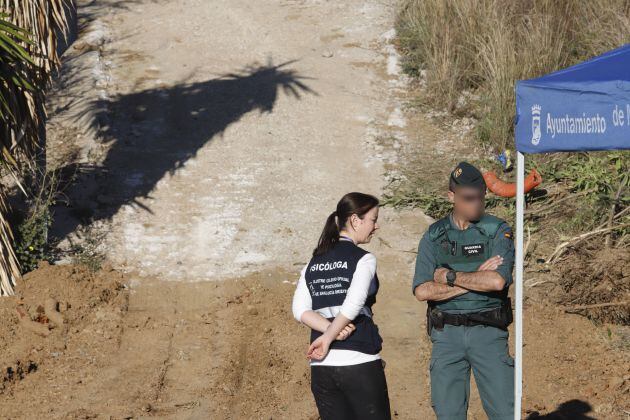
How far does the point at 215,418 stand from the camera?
23.5 ft

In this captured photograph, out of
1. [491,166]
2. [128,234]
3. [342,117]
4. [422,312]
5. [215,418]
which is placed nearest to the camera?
[215,418]

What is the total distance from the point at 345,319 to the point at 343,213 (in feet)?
1.82

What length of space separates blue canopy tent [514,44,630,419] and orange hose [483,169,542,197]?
465cm

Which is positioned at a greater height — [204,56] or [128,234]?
[204,56]

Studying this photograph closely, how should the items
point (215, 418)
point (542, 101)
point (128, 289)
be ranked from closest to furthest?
1. point (542, 101)
2. point (215, 418)
3. point (128, 289)

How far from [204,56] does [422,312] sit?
7.19 metres

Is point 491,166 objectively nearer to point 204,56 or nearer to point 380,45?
point 380,45

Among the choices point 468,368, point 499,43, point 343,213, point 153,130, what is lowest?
point 153,130

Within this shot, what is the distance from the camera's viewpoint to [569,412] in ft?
A: 22.9

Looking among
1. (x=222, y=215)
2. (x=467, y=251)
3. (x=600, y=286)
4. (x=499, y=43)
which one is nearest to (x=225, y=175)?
(x=222, y=215)

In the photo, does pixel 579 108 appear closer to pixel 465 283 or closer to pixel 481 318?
pixel 465 283

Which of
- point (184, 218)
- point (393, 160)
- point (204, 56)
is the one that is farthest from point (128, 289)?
point (204, 56)

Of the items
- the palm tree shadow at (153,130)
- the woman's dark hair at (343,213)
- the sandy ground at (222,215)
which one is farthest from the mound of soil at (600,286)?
the palm tree shadow at (153,130)

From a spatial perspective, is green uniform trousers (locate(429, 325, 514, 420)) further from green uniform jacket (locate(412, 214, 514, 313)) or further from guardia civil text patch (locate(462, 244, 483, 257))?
guardia civil text patch (locate(462, 244, 483, 257))
